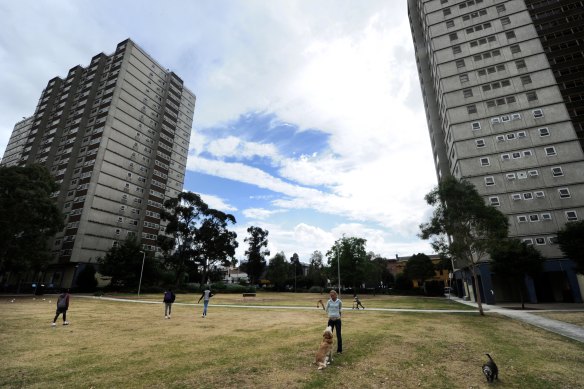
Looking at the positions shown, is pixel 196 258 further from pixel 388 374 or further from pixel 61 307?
pixel 388 374

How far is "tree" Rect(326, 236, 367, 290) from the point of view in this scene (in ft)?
206

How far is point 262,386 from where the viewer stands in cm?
707

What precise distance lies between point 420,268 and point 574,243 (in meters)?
49.7

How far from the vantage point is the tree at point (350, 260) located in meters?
62.8

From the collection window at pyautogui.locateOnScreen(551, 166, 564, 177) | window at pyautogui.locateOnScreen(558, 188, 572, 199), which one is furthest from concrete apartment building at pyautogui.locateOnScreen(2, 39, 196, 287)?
window at pyautogui.locateOnScreen(551, 166, 564, 177)

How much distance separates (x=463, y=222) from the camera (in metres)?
25.8

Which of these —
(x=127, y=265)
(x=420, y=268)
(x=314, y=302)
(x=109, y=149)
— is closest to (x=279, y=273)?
(x=420, y=268)

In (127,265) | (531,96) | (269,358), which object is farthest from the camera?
(127,265)

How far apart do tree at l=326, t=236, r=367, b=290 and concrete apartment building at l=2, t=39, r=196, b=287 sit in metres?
38.7

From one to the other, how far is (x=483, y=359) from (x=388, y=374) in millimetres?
4045

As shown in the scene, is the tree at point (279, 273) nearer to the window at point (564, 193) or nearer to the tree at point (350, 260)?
the tree at point (350, 260)

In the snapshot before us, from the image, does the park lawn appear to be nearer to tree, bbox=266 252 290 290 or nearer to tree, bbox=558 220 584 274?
tree, bbox=558 220 584 274

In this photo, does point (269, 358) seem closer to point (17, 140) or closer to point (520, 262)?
point (520, 262)

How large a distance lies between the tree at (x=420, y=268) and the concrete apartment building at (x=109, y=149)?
63819mm
